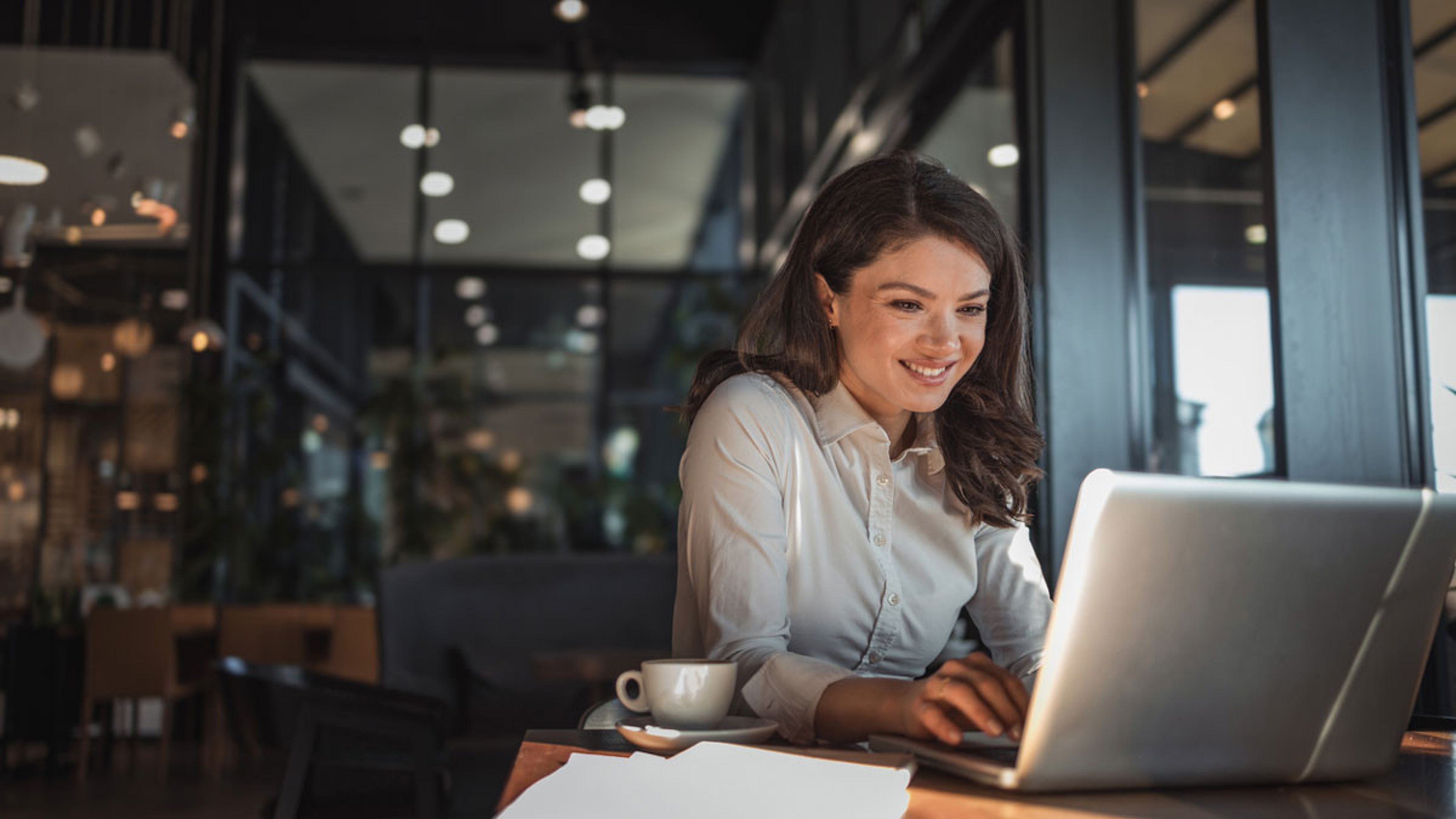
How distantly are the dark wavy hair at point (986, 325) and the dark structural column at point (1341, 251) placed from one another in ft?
3.01

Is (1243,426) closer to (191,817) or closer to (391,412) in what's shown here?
(191,817)

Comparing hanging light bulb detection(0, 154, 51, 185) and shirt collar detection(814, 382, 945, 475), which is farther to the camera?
hanging light bulb detection(0, 154, 51, 185)

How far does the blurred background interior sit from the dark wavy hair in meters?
1.31

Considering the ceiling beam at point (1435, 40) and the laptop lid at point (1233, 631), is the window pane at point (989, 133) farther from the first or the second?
the laptop lid at point (1233, 631)

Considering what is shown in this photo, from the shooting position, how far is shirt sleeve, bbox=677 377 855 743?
131cm

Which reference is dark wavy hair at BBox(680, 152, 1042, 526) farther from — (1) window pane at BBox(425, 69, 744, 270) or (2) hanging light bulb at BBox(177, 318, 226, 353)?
(1) window pane at BBox(425, 69, 744, 270)

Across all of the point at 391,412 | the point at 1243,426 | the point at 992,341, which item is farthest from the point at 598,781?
the point at 391,412

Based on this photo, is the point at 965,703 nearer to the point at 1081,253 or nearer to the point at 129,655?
the point at 1081,253

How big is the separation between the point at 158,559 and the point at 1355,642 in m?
8.90

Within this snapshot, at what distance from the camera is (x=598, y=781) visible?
2.58ft

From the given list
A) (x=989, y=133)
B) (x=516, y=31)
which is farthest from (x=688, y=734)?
(x=516, y=31)

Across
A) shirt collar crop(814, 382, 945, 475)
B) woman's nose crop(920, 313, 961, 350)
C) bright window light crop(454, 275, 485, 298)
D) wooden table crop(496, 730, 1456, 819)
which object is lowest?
wooden table crop(496, 730, 1456, 819)

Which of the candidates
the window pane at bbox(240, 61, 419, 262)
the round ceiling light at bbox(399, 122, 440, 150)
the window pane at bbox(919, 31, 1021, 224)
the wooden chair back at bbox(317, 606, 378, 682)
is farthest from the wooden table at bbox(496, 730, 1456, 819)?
the round ceiling light at bbox(399, 122, 440, 150)

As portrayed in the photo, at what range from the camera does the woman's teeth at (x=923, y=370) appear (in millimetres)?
1569
